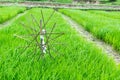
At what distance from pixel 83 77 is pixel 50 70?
325 millimetres

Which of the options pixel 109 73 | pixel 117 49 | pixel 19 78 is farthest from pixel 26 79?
pixel 117 49

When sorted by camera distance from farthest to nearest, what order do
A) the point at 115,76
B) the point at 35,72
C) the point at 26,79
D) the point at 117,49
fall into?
the point at 117,49 < the point at 115,76 < the point at 35,72 < the point at 26,79

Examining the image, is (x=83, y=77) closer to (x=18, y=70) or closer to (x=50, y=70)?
(x=50, y=70)

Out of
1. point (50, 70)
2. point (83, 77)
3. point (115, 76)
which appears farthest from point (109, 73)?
point (50, 70)

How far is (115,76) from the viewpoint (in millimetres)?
3135

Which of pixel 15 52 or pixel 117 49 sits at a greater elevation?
pixel 15 52

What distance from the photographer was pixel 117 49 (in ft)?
18.5

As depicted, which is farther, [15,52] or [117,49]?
[117,49]

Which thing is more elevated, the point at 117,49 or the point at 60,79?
the point at 60,79

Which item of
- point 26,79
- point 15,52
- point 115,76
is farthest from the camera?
point 15,52

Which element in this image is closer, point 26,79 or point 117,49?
point 26,79

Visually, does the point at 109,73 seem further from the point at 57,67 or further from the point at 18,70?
the point at 18,70

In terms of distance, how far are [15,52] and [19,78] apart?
1.01m

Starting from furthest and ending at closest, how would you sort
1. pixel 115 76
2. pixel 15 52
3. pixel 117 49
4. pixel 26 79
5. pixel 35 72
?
1. pixel 117 49
2. pixel 15 52
3. pixel 115 76
4. pixel 35 72
5. pixel 26 79
